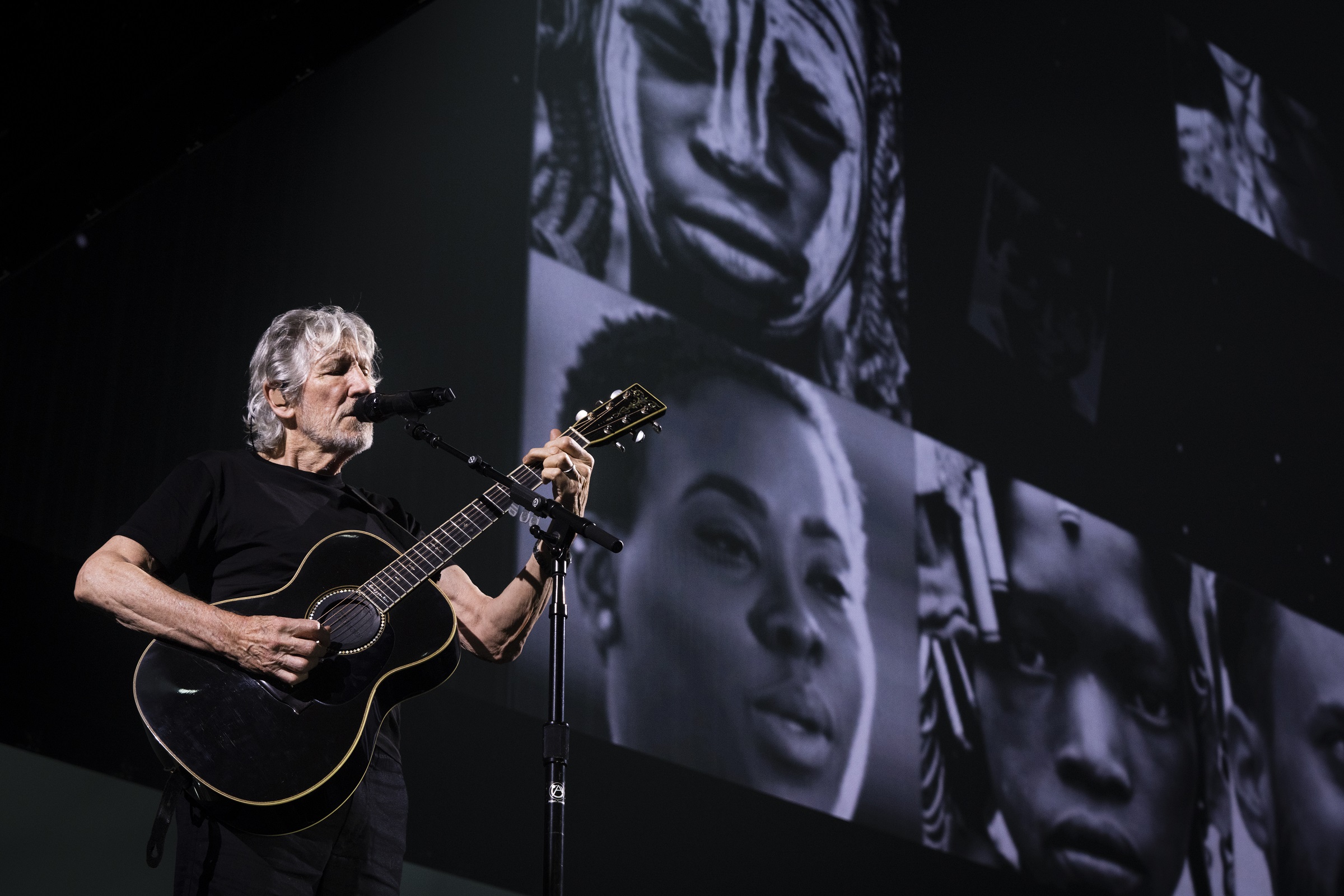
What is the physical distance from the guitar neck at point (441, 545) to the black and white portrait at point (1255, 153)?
12.6 feet

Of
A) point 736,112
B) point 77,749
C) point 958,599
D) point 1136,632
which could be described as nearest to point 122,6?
point 77,749

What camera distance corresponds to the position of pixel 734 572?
362 centimetres

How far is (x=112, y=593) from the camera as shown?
6.44ft

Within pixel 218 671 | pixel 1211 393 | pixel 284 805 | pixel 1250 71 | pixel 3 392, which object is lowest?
pixel 284 805

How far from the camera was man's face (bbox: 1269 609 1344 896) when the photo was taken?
164 inches

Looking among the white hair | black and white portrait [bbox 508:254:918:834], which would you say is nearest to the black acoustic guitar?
the white hair

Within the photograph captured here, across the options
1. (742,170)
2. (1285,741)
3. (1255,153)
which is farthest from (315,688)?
(1255,153)

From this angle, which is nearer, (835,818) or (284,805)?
(284,805)

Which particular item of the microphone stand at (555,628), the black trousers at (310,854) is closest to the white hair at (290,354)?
the microphone stand at (555,628)

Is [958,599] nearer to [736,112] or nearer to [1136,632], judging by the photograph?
[1136,632]

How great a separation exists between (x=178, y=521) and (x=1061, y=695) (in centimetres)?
289

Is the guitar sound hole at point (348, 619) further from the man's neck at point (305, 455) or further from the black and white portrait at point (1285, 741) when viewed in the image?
the black and white portrait at point (1285, 741)

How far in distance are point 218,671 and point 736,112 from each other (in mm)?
2779

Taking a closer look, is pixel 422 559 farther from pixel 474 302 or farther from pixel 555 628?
pixel 474 302
